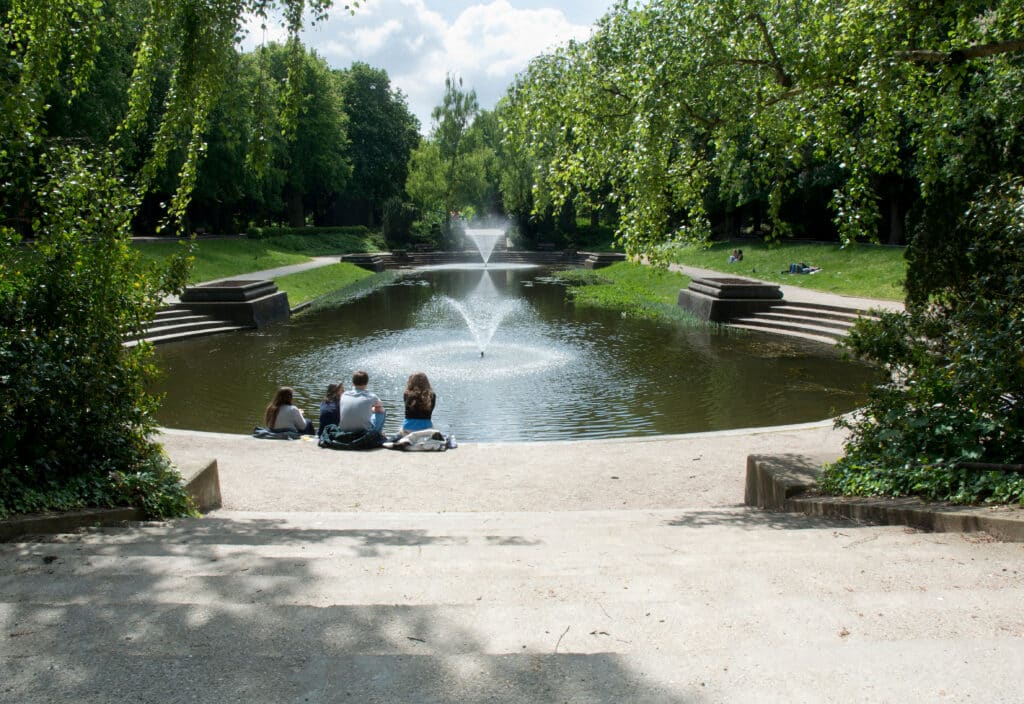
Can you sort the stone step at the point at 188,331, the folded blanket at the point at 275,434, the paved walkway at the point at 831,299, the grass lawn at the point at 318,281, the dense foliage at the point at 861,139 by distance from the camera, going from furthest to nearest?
the grass lawn at the point at 318,281
the paved walkway at the point at 831,299
the stone step at the point at 188,331
the folded blanket at the point at 275,434
the dense foliage at the point at 861,139

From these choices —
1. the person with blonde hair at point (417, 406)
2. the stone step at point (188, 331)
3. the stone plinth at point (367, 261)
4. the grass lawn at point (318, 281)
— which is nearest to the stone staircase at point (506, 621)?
the person with blonde hair at point (417, 406)

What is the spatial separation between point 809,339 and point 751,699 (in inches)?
709

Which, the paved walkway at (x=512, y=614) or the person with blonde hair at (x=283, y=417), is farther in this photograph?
the person with blonde hair at (x=283, y=417)

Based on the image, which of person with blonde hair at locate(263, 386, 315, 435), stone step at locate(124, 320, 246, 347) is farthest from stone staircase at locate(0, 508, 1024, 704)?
stone step at locate(124, 320, 246, 347)

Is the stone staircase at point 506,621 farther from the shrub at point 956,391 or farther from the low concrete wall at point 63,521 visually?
the shrub at point 956,391

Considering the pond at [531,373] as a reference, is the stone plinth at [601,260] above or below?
above

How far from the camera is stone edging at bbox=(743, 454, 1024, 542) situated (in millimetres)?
4953

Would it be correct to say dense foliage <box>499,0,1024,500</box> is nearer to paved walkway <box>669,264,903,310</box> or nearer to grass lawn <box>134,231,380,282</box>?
paved walkway <box>669,264,903,310</box>

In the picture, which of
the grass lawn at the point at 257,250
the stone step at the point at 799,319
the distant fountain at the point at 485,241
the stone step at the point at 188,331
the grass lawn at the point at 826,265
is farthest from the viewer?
the distant fountain at the point at 485,241

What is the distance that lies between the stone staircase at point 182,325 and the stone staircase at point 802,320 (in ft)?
45.4

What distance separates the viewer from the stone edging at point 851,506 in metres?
4.95

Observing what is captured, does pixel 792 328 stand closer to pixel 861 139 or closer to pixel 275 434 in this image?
pixel 861 139

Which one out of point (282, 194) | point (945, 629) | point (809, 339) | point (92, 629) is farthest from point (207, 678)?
point (282, 194)

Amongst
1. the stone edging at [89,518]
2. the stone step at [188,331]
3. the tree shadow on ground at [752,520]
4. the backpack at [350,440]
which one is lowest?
the stone step at [188,331]
